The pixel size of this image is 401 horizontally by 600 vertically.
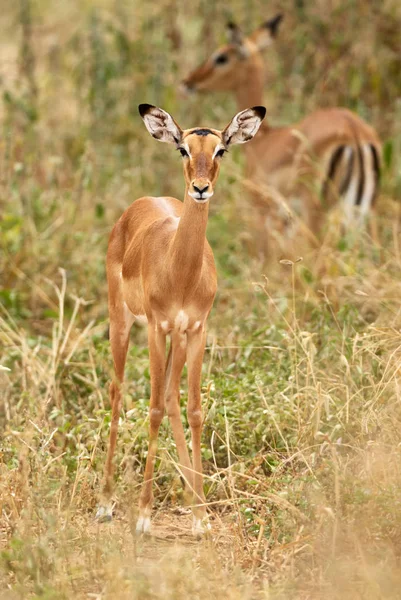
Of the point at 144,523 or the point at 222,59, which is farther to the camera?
the point at 222,59

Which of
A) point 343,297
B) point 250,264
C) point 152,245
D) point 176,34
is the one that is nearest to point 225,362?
point 343,297

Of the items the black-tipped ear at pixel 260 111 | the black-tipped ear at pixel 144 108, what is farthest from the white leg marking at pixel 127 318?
the black-tipped ear at pixel 260 111

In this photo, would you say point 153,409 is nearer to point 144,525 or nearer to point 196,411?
point 196,411

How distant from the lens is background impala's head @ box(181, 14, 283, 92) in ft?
30.2

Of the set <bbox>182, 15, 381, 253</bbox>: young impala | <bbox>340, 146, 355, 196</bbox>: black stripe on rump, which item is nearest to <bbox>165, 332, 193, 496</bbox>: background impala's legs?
<bbox>182, 15, 381, 253</bbox>: young impala

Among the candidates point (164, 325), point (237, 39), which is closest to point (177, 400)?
point (164, 325)

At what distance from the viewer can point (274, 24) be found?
30.6 feet

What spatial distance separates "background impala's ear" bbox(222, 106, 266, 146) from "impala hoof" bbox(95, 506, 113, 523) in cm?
151

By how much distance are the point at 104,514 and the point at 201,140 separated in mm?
1518

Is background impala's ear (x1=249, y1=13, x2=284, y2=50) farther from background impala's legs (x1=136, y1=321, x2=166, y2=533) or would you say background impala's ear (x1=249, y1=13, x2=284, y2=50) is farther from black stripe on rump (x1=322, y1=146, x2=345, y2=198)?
background impala's legs (x1=136, y1=321, x2=166, y2=533)

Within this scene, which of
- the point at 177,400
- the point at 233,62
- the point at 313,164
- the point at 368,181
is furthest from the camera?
the point at 233,62

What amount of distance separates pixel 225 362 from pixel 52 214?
209 cm

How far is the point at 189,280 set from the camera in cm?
419

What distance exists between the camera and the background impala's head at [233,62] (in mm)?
9211
